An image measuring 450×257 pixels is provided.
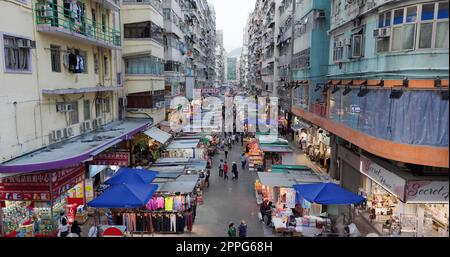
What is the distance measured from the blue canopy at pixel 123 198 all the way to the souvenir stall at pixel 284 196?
544 cm

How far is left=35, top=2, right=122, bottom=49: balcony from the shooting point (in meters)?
13.6

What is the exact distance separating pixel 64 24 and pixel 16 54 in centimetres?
372

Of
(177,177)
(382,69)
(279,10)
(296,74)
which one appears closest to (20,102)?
(177,177)

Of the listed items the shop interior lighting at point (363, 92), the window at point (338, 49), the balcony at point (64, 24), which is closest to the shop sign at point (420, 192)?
the shop interior lighting at point (363, 92)

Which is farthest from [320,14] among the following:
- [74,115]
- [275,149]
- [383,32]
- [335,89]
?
[74,115]

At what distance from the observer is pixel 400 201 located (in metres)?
12.4

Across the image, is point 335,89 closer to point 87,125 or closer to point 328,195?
point 328,195

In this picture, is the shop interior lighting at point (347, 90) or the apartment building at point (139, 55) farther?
the apartment building at point (139, 55)

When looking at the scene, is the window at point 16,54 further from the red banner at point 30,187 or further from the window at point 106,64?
the window at point 106,64

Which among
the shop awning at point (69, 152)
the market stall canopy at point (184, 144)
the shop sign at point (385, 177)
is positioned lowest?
the market stall canopy at point (184, 144)

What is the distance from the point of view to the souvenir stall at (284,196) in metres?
14.2

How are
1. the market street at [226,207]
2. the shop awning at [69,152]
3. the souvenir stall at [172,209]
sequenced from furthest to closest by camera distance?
the market street at [226,207] < the souvenir stall at [172,209] < the shop awning at [69,152]

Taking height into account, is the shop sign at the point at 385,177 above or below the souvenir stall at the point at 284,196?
above

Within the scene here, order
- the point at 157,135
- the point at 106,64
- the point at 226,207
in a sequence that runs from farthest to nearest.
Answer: the point at 157,135, the point at 106,64, the point at 226,207
